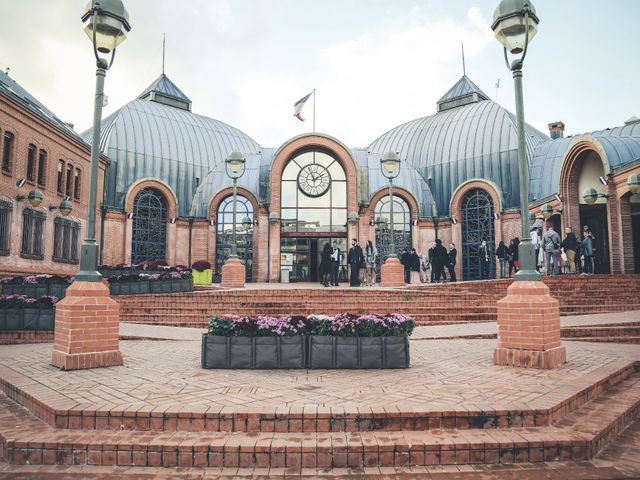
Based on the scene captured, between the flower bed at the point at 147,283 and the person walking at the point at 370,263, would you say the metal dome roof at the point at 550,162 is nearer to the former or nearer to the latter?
the person walking at the point at 370,263

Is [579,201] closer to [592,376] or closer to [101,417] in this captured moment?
[592,376]

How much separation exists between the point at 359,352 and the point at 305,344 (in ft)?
2.58

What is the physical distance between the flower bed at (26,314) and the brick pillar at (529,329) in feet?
29.8

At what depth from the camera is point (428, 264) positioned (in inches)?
1094

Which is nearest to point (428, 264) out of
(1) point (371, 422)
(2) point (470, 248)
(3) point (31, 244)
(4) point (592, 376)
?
(2) point (470, 248)

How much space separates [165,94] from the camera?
39.7 metres

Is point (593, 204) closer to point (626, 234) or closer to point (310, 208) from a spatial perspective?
point (626, 234)

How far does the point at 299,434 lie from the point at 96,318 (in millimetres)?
4021

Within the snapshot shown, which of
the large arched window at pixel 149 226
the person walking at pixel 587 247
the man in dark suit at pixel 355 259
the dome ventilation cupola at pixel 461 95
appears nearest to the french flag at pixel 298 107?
the large arched window at pixel 149 226

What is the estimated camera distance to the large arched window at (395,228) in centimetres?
2927

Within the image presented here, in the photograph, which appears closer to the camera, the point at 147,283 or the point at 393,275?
the point at 147,283

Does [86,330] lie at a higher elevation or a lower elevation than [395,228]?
lower

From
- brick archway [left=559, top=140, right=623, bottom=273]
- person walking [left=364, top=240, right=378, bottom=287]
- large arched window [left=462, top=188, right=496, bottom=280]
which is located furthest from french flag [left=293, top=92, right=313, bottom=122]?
brick archway [left=559, top=140, right=623, bottom=273]

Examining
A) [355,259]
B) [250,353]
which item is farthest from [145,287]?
[250,353]
